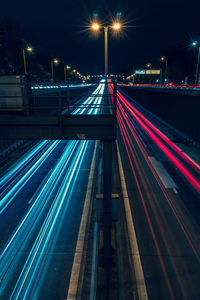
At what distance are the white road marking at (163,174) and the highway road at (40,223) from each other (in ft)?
18.0

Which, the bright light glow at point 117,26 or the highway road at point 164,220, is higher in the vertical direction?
the bright light glow at point 117,26

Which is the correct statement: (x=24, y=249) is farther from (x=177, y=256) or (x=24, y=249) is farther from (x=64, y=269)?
(x=177, y=256)

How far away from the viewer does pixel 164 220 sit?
11086 millimetres

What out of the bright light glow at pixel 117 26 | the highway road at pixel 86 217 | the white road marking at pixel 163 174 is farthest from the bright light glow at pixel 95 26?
the white road marking at pixel 163 174

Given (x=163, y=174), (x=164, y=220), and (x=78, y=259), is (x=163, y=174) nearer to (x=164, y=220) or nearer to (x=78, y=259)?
(x=164, y=220)

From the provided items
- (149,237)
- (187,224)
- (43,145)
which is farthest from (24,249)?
(43,145)

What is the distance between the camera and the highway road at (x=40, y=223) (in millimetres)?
7727

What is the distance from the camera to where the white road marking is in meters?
14.8

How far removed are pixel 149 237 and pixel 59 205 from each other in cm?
547

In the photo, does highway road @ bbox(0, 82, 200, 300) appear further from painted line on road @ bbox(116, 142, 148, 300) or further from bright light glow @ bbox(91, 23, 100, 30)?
bright light glow @ bbox(91, 23, 100, 30)

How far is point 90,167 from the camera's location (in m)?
18.3

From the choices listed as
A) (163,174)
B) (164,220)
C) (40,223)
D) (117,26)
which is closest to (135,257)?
(164,220)

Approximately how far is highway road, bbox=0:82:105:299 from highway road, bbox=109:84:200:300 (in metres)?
2.84

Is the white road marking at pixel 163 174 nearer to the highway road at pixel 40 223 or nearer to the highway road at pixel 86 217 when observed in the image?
the highway road at pixel 86 217
